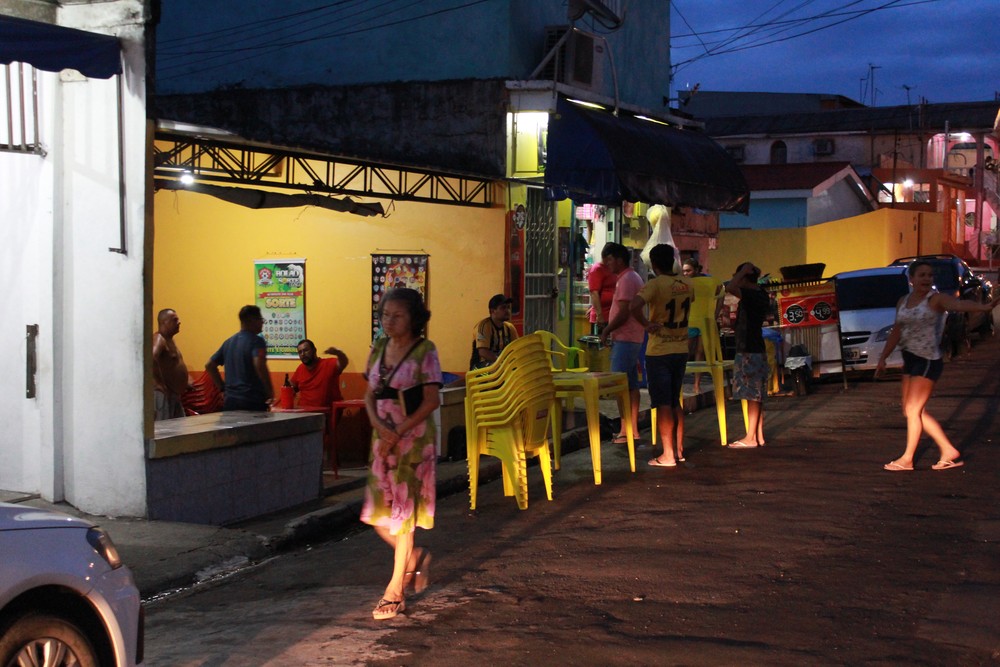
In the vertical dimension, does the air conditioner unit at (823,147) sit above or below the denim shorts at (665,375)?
above

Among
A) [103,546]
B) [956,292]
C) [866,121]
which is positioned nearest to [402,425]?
[103,546]

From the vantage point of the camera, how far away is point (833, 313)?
18.0 metres

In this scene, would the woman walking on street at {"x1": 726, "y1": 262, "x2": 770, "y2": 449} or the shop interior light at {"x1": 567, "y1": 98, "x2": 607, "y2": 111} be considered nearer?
the woman walking on street at {"x1": 726, "y1": 262, "x2": 770, "y2": 449}

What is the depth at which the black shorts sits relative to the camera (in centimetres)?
1011

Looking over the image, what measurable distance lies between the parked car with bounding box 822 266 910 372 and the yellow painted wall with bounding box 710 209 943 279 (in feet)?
52.4

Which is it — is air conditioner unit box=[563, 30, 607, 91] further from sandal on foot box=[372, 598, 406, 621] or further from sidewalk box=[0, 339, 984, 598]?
sandal on foot box=[372, 598, 406, 621]

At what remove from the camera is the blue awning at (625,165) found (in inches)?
600

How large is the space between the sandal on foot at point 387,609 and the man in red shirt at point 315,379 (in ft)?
20.2

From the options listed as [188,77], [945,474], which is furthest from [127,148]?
[188,77]

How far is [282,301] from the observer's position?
16.0 m

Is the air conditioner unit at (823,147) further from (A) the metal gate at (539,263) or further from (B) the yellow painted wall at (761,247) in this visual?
(A) the metal gate at (539,263)

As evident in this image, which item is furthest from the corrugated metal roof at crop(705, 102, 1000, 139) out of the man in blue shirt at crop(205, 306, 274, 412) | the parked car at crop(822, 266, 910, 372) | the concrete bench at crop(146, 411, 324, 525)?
the concrete bench at crop(146, 411, 324, 525)

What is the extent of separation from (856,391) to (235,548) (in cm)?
1189

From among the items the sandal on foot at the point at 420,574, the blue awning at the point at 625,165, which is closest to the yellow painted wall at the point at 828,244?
the blue awning at the point at 625,165
